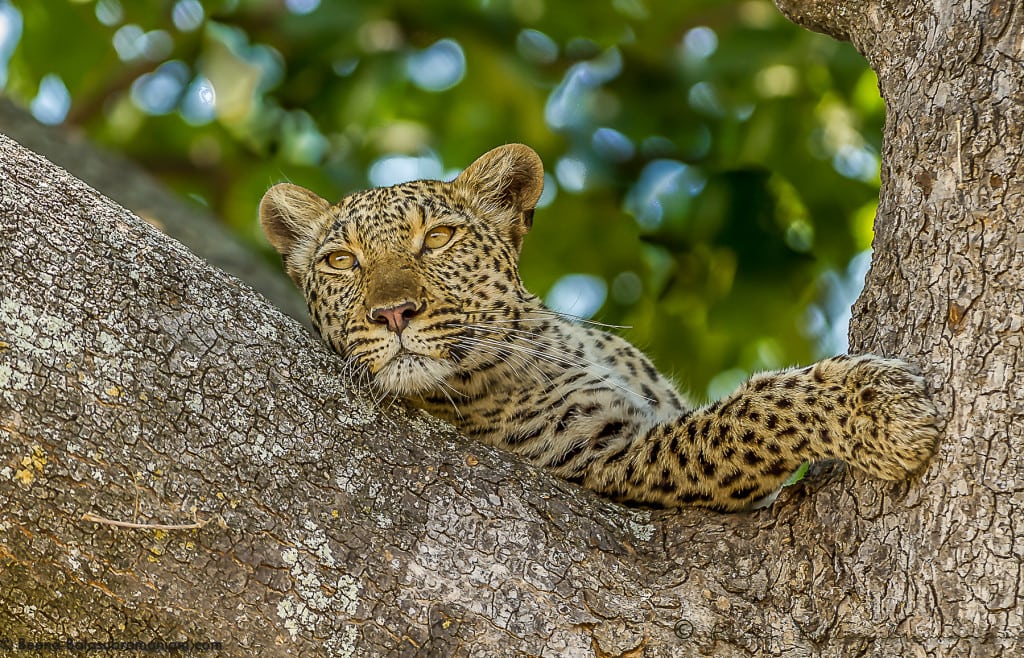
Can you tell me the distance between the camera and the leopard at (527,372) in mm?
4027

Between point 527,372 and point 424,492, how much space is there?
57.1 inches

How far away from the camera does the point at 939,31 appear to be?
157 inches

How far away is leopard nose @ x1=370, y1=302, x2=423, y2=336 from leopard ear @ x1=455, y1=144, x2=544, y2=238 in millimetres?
1075

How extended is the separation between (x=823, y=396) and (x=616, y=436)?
1112 mm

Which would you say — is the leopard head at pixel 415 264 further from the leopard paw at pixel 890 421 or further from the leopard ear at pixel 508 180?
the leopard paw at pixel 890 421

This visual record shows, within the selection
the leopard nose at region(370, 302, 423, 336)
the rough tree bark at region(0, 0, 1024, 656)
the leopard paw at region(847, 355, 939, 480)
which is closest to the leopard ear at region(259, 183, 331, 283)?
the leopard nose at region(370, 302, 423, 336)

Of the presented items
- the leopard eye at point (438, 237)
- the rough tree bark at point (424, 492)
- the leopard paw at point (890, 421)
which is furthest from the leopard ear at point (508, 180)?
the leopard paw at point (890, 421)

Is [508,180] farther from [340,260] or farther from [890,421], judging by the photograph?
[890,421]

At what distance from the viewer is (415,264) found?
5.24m

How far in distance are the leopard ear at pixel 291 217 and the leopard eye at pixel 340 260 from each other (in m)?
0.30

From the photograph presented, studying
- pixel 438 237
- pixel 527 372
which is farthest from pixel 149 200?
pixel 527 372

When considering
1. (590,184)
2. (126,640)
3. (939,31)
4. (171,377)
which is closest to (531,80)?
(590,184)

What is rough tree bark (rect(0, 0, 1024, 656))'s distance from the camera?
3.54m

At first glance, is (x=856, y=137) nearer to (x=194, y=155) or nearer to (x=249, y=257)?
(x=249, y=257)
